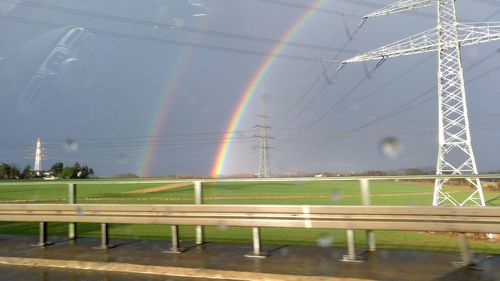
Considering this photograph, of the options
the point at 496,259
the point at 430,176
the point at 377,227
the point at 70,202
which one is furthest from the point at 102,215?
the point at 496,259

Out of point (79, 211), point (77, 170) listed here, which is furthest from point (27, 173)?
point (79, 211)

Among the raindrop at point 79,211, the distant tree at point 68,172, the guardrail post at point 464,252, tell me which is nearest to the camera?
the guardrail post at point 464,252

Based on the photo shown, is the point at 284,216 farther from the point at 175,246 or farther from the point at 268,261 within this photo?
the point at 175,246

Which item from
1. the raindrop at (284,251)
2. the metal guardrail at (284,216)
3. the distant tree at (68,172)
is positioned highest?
the distant tree at (68,172)

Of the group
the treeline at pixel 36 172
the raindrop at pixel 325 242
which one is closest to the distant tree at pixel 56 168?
the treeline at pixel 36 172

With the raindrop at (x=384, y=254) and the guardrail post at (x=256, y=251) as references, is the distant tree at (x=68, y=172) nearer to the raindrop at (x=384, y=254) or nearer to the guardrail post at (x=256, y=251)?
the guardrail post at (x=256, y=251)

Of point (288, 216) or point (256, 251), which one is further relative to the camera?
point (256, 251)

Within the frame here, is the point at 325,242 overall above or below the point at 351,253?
below

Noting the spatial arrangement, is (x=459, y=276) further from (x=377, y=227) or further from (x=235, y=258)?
(x=235, y=258)

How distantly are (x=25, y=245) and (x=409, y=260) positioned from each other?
6.81 m

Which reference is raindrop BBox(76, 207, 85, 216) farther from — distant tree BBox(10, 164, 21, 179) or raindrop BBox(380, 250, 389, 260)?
distant tree BBox(10, 164, 21, 179)

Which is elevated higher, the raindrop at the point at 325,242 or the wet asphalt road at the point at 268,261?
the wet asphalt road at the point at 268,261

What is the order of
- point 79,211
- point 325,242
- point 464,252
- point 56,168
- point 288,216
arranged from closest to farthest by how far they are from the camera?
point 464,252 < point 288,216 < point 79,211 < point 325,242 < point 56,168

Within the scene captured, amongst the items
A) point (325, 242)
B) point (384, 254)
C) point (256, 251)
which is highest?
point (256, 251)
